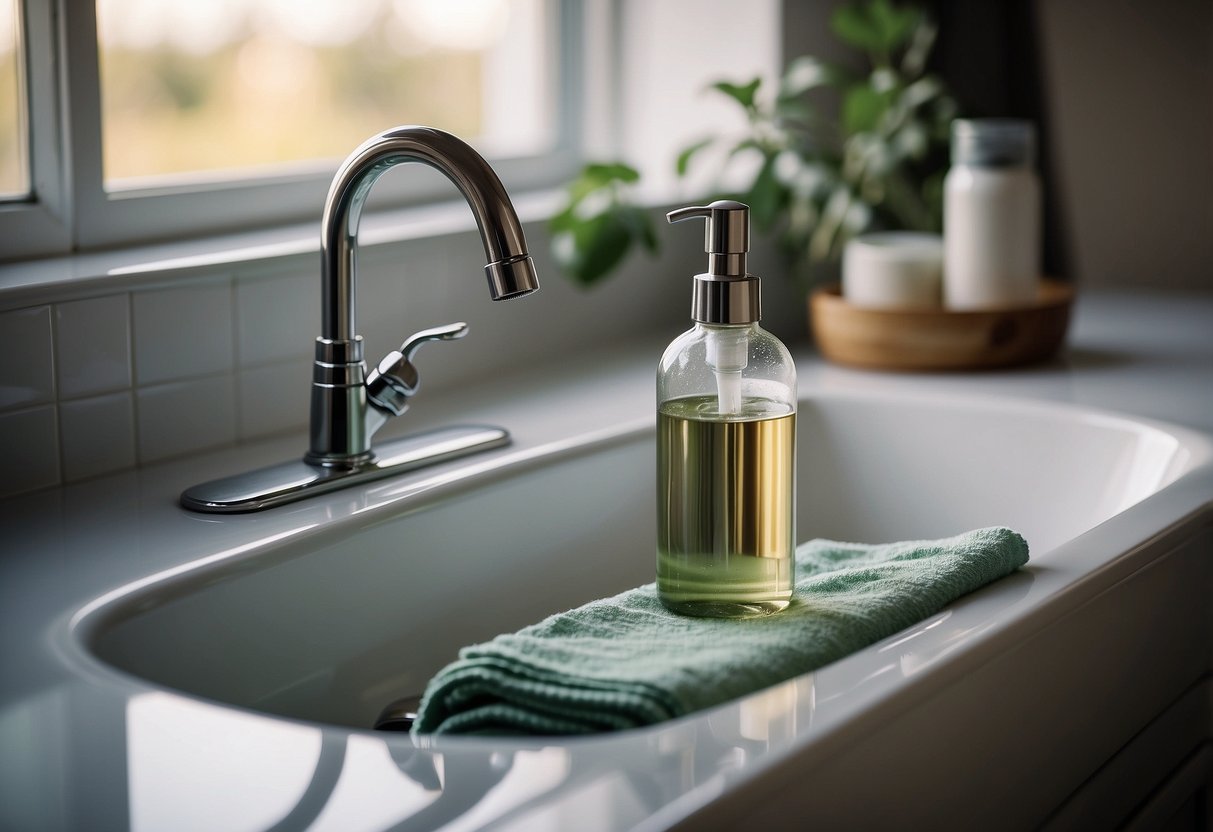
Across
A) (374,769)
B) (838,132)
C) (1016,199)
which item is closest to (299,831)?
(374,769)

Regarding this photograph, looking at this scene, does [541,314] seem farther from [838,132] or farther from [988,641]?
[988,641]

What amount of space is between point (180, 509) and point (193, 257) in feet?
0.80

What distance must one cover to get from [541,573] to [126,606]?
1.16 feet

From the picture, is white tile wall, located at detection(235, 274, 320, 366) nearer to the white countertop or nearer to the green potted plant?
the white countertop

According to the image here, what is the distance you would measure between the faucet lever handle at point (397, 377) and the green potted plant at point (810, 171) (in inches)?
15.1

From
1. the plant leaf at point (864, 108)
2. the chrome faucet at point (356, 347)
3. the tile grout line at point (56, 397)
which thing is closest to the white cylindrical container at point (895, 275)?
the plant leaf at point (864, 108)

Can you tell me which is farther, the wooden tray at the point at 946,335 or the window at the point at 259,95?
the wooden tray at the point at 946,335

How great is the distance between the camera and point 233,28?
162 cm

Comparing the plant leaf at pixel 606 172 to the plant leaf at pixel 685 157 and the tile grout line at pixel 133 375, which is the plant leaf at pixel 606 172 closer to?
the plant leaf at pixel 685 157

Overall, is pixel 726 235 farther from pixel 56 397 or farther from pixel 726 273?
pixel 56 397

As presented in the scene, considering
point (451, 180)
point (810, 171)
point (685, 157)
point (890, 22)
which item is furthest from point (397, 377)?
point (890, 22)

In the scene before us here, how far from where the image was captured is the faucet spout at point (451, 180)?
89cm

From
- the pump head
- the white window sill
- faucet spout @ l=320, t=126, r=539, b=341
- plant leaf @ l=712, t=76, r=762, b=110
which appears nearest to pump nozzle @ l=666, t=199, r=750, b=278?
the pump head

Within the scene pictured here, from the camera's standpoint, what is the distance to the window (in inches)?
45.2
